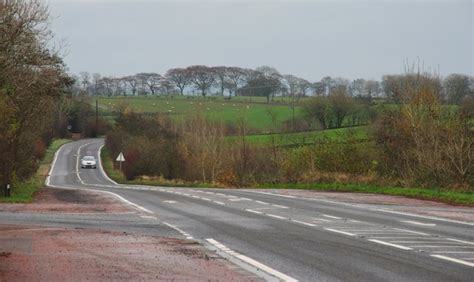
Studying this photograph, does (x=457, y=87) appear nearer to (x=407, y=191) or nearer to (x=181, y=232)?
(x=407, y=191)

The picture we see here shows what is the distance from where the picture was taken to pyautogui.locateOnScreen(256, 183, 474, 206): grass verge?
989 inches

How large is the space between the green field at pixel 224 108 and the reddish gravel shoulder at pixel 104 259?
50.5 metres

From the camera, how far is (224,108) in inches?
3777

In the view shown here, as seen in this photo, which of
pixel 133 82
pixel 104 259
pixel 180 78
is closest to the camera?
pixel 104 259

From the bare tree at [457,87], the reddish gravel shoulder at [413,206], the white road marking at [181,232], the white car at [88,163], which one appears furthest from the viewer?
the white car at [88,163]

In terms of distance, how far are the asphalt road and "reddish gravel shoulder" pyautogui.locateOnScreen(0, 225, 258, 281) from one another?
0.68m

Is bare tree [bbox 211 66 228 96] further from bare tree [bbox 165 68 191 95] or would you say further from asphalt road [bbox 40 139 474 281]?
asphalt road [bbox 40 139 474 281]

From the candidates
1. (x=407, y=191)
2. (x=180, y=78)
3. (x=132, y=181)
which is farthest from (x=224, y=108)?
(x=407, y=191)

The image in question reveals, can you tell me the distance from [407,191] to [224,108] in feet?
222

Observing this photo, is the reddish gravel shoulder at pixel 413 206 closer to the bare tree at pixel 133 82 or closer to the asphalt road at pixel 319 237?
the asphalt road at pixel 319 237

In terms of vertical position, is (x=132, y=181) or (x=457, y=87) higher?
(x=457, y=87)

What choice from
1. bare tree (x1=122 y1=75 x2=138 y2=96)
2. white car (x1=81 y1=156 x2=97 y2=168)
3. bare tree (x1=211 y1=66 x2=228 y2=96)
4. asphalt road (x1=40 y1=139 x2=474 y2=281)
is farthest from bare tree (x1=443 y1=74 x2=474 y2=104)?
bare tree (x1=122 y1=75 x2=138 y2=96)

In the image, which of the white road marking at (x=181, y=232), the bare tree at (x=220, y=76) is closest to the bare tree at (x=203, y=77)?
the bare tree at (x=220, y=76)

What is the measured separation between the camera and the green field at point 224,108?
81.6m
